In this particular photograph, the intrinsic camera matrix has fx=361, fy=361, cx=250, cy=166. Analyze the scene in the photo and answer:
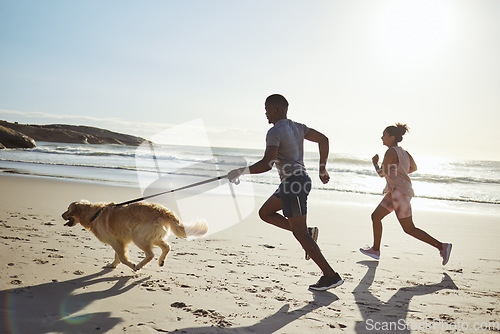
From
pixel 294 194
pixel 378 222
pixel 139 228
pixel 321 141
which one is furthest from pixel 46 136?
pixel 294 194

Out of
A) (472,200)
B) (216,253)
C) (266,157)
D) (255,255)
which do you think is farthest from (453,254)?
(472,200)

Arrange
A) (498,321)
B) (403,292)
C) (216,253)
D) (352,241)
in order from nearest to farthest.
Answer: (498,321)
(403,292)
(216,253)
(352,241)

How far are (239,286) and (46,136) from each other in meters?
63.0

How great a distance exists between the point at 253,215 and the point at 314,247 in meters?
4.73

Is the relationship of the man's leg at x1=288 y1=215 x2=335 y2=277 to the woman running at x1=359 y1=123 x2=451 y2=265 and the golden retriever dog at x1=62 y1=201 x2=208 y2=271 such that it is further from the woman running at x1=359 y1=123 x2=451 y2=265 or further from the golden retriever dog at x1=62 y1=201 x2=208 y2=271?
the woman running at x1=359 y1=123 x2=451 y2=265

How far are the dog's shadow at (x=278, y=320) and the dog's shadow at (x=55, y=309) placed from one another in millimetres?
713

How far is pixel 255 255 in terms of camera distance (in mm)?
5277

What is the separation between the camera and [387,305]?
11.9 feet

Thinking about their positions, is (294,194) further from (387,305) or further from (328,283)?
(387,305)

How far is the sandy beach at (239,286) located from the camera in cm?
305

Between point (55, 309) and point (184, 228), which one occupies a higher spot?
point (184, 228)

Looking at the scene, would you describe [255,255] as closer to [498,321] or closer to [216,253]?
[216,253]

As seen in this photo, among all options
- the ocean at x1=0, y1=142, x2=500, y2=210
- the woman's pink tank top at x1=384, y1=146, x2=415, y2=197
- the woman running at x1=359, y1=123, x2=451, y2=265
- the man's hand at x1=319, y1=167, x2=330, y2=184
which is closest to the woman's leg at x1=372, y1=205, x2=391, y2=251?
the woman running at x1=359, y1=123, x2=451, y2=265

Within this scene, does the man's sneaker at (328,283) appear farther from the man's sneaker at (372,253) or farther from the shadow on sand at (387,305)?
the man's sneaker at (372,253)
